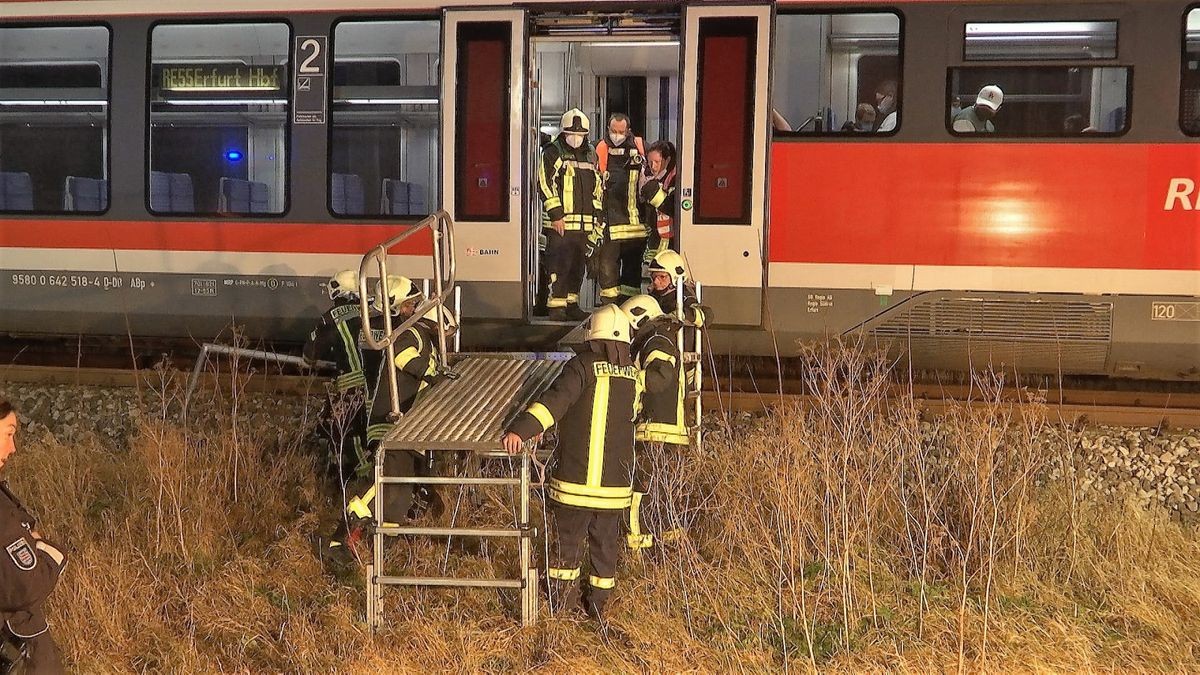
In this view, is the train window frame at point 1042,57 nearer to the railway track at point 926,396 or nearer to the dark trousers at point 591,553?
the railway track at point 926,396

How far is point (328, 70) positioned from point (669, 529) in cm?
487

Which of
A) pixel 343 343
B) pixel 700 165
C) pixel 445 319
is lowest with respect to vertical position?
pixel 343 343

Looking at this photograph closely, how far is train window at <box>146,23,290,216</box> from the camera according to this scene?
896 cm

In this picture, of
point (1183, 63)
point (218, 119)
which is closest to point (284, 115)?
point (218, 119)

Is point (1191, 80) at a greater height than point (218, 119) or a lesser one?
greater

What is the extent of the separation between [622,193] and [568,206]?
545 millimetres

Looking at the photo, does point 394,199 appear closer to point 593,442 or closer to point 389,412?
point 389,412

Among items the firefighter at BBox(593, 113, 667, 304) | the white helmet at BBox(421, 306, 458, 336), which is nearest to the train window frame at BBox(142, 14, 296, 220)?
the firefighter at BBox(593, 113, 667, 304)

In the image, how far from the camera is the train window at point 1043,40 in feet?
25.5

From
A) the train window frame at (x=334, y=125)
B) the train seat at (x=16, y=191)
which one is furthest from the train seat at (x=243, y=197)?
the train seat at (x=16, y=191)

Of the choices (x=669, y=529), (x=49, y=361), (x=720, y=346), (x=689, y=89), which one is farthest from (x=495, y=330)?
(x=49, y=361)

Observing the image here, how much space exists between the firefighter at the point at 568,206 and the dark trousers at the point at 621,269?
21 centimetres

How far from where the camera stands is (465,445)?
16.5 feet

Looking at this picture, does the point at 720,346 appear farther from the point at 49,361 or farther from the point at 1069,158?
the point at 49,361
